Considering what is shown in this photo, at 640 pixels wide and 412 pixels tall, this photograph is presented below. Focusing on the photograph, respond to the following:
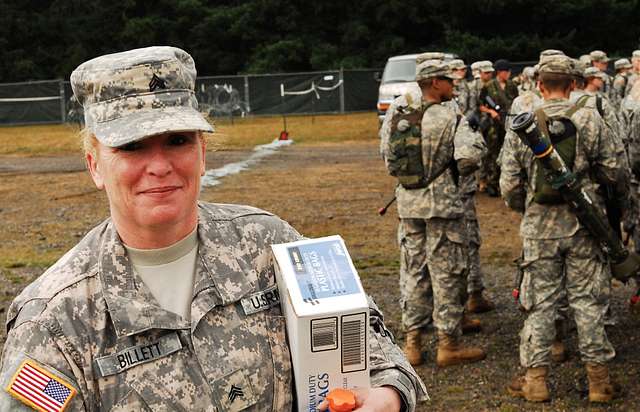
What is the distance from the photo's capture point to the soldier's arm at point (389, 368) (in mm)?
2066

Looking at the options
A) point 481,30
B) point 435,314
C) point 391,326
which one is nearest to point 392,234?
point 391,326

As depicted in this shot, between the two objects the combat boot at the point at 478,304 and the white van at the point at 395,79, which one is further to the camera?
the white van at the point at 395,79

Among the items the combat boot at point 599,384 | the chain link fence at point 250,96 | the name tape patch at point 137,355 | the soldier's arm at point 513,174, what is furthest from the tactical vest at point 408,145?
the chain link fence at point 250,96

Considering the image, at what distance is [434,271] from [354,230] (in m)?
4.46

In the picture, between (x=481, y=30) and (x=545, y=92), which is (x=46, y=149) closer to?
(x=545, y=92)

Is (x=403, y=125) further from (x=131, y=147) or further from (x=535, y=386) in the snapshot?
(x=131, y=147)

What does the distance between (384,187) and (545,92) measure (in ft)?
28.0

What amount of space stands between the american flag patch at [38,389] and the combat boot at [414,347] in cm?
487

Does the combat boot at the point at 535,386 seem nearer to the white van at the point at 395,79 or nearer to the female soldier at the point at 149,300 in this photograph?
the female soldier at the point at 149,300

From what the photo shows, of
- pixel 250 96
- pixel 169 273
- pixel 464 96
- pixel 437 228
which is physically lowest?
pixel 250 96

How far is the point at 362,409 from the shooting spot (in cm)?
191

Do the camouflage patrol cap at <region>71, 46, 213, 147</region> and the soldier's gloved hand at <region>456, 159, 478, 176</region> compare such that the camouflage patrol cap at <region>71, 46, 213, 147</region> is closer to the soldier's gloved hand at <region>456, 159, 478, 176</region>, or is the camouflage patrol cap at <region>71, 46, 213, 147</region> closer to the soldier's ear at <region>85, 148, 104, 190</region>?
the soldier's ear at <region>85, 148, 104, 190</region>

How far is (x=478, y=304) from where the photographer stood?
7516 millimetres

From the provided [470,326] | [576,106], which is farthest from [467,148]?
[470,326]
